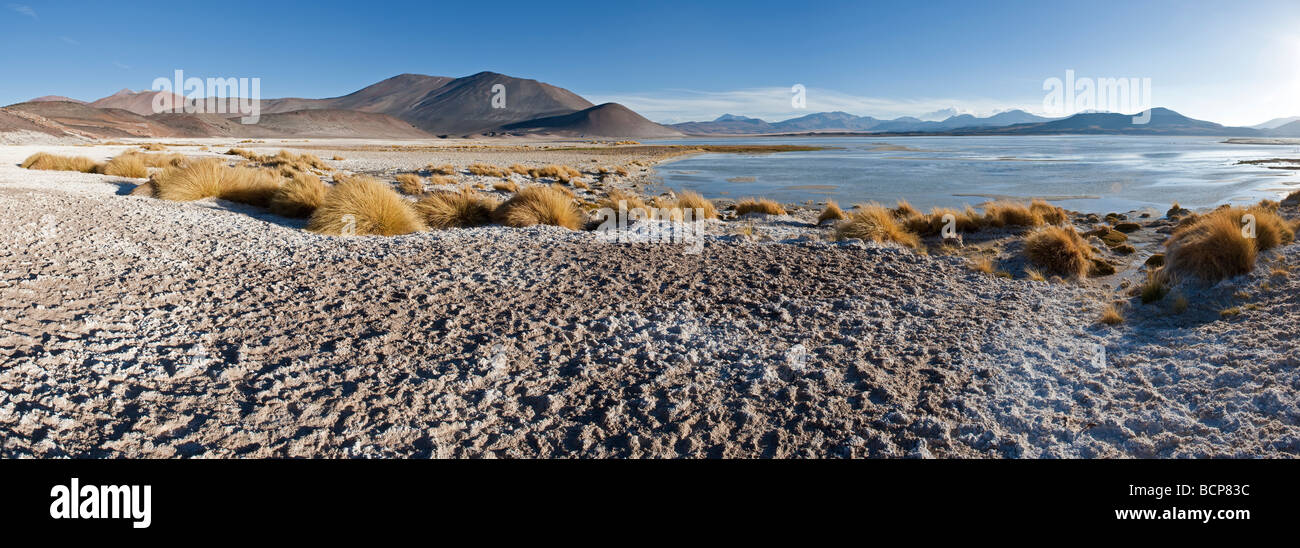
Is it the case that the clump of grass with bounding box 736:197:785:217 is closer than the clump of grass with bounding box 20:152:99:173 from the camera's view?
Yes

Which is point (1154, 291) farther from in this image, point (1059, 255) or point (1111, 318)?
point (1059, 255)

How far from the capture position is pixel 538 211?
8914 mm

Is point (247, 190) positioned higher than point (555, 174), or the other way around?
point (555, 174)

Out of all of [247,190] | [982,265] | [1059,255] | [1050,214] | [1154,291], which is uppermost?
[247,190]

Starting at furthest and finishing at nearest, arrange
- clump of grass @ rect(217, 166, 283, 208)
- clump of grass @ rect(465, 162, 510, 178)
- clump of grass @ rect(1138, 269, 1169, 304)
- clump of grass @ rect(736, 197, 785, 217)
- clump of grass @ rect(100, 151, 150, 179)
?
clump of grass @ rect(465, 162, 510, 178)
clump of grass @ rect(100, 151, 150, 179)
clump of grass @ rect(736, 197, 785, 217)
clump of grass @ rect(217, 166, 283, 208)
clump of grass @ rect(1138, 269, 1169, 304)

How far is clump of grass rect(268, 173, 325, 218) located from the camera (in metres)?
8.47

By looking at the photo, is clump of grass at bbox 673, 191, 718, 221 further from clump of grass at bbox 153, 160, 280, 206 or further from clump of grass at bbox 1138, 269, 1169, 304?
clump of grass at bbox 153, 160, 280, 206

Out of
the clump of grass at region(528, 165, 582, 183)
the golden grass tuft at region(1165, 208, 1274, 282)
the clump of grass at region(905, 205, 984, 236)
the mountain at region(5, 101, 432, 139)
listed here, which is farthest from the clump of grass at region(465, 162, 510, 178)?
the mountain at region(5, 101, 432, 139)

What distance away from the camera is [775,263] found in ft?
20.5

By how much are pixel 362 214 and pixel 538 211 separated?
2304mm

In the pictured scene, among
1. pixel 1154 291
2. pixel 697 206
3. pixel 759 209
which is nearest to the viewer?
pixel 1154 291

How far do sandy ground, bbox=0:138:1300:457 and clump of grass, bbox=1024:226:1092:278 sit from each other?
790 mm

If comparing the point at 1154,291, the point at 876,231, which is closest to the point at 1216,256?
the point at 1154,291
